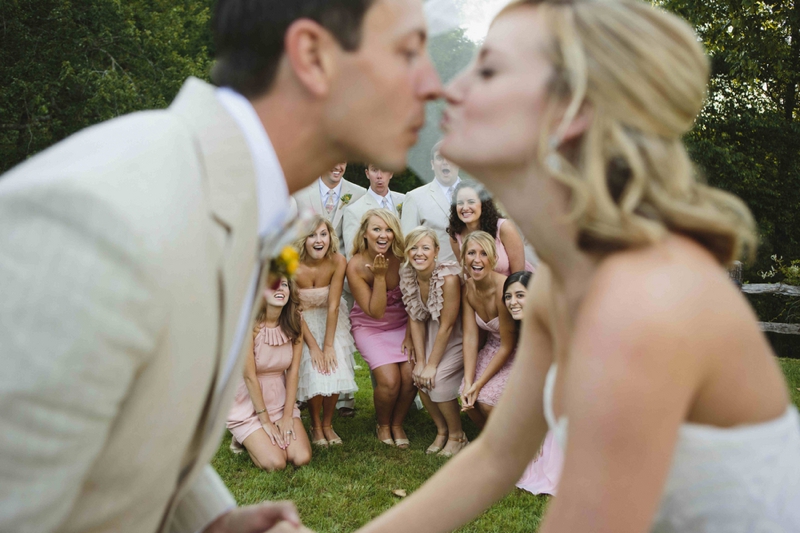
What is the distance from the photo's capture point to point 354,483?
611 cm

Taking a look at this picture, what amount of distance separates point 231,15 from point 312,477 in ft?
16.4

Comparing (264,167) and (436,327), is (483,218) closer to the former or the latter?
(436,327)

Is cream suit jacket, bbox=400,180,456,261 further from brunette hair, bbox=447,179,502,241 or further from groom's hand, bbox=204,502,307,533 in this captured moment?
groom's hand, bbox=204,502,307,533

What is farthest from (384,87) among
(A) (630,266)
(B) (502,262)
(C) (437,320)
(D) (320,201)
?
(D) (320,201)

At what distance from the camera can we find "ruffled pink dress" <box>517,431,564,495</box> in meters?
5.96

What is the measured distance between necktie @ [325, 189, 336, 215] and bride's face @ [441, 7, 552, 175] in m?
6.51

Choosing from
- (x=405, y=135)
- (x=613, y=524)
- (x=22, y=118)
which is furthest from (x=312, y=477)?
(x=22, y=118)

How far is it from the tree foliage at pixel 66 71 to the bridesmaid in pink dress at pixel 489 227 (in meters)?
13.1

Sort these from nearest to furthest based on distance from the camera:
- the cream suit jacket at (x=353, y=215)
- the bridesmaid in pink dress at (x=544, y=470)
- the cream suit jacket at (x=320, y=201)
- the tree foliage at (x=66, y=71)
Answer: the bridesmaid in pink dress at (x=544, y=470), the cream suit jacket at (x=320, y=201), the cream suit jacket at (x=353, y=215), the tree foliage at (x=66, y=71)

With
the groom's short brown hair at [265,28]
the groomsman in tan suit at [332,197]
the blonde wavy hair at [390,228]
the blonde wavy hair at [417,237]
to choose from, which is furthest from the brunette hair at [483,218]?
the groom's short brown hair at [265,28]

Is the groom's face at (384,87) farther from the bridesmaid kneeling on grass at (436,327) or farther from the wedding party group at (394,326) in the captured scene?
the bridesmaid kneeling on grass at (436,327)

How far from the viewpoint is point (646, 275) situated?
1.46m

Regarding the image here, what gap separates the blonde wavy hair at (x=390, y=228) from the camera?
24.5 ft

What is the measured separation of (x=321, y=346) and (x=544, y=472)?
2.69 metres
